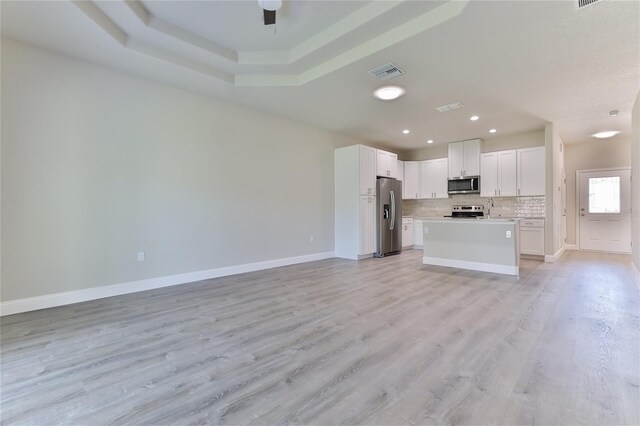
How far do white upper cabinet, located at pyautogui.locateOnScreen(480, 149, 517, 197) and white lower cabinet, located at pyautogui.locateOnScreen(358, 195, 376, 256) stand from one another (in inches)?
115

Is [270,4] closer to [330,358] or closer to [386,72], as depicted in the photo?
[386,72]

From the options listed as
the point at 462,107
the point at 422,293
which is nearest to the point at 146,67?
the point at 422,293

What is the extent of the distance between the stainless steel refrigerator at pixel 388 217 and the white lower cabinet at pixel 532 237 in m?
2.67

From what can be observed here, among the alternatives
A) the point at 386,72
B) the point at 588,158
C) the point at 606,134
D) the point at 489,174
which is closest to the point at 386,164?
the point at 489,174

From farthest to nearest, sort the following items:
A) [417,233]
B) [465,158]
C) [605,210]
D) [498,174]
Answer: [417,233]
[465,158]
[605,210]
[498,174]

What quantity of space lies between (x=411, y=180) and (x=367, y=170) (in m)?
2.51

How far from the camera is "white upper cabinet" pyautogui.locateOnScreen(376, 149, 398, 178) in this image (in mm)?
6684

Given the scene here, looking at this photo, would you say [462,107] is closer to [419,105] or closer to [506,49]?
[419,105]

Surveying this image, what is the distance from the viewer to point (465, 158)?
7148mm

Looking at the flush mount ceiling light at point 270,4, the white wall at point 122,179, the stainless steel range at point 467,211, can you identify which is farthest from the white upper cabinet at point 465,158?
the flush mount ceiling light at point 270,4

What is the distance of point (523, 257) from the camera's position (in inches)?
251

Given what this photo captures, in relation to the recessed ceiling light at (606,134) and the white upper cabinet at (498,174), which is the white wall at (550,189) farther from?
the recessed ceiling light at (606,134)

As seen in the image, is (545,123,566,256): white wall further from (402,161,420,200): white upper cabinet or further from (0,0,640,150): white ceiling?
(402,161,420,200): white upper cabinet

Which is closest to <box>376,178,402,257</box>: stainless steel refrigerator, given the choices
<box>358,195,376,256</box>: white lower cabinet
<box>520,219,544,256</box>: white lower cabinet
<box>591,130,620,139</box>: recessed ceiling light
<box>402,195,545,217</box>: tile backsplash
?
<box>358,195,376,256</box>: white lower cabinet
